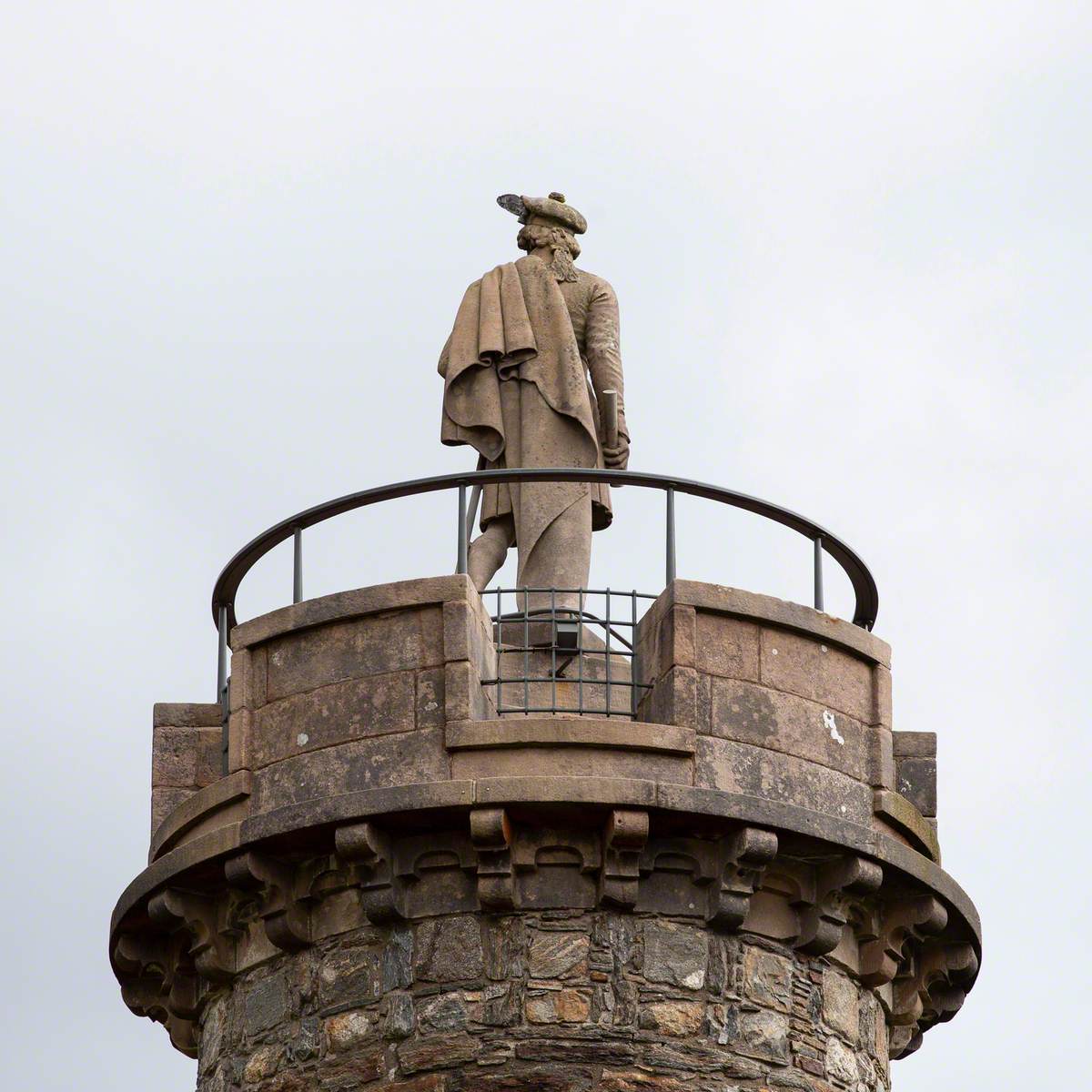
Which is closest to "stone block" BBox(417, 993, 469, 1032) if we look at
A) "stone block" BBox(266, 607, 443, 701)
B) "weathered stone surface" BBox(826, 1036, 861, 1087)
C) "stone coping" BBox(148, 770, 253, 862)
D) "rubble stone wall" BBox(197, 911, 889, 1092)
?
"rubble stone wall" BBox(197, 911, 889, 1092)

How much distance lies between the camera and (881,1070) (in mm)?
16609

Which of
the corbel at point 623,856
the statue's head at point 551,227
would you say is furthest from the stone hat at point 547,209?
the corbel at point 623,856

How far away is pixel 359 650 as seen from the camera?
16.1 meters

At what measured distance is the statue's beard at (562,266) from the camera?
1831 centimetres

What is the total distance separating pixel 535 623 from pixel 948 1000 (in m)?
3.07

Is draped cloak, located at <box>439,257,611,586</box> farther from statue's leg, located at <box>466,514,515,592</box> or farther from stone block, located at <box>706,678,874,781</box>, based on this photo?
stone block, located at <box>706,678,874,781</box>

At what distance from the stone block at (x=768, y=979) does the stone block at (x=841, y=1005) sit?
30 centimetres

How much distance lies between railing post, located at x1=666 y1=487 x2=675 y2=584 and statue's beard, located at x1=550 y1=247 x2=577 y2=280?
7.28ft

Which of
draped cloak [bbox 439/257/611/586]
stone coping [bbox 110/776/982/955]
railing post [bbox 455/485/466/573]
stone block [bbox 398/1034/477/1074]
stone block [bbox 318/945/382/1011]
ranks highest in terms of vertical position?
draped cloak [bbox 439/257/611/586]

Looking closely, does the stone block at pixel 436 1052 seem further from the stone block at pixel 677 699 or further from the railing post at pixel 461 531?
the railing post at pixel 461 531

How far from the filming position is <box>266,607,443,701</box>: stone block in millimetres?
16016

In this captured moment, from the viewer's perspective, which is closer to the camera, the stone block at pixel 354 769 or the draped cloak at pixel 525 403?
the stone block at pixel 354 769

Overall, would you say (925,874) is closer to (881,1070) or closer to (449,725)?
(881,1070)

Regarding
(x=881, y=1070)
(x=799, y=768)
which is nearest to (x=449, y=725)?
(x=799, y=768)
